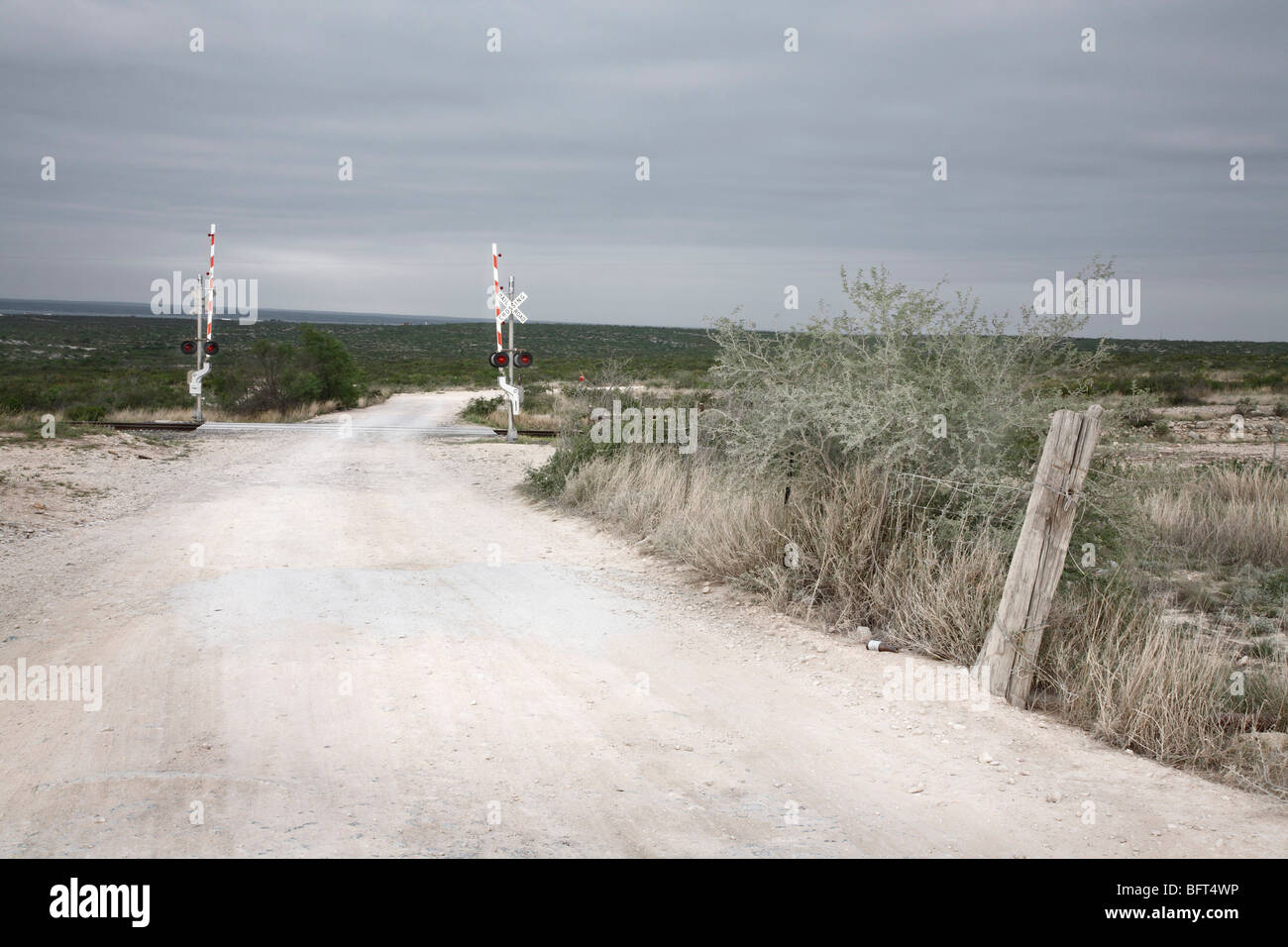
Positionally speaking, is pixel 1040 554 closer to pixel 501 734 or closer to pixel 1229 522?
pixel 501 734

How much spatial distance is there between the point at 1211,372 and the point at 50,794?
176ft

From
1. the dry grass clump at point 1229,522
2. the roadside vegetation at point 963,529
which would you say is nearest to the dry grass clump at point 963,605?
the roadside vegetation at point 963,529

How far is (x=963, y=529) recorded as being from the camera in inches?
265

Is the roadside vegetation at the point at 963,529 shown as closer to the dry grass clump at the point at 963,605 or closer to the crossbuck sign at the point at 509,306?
the dry grass clump at the point at 963,605

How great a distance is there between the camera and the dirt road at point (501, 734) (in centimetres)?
389

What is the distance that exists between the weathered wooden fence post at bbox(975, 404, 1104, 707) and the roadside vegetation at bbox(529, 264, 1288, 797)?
0.80ft

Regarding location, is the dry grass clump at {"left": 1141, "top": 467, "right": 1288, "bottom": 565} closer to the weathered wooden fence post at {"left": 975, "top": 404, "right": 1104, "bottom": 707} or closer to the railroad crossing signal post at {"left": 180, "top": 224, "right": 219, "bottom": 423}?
the weathered wooden fence post at {"left": 975, "top": 404, "right": 1104, "bottom": 707}

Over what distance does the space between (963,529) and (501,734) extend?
3.65 m

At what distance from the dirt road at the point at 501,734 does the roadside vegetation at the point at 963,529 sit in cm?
37

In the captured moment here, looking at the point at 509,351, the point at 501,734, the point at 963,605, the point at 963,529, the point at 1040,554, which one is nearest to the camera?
the point at 501,734

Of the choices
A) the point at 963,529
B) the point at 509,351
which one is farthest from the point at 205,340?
the point at 963,529

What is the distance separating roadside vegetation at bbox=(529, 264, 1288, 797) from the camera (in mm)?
5273

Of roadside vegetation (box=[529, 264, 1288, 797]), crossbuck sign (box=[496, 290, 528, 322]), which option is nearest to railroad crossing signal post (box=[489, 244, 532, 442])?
crossbuck sign (box=[496, 290, 528, 322])
